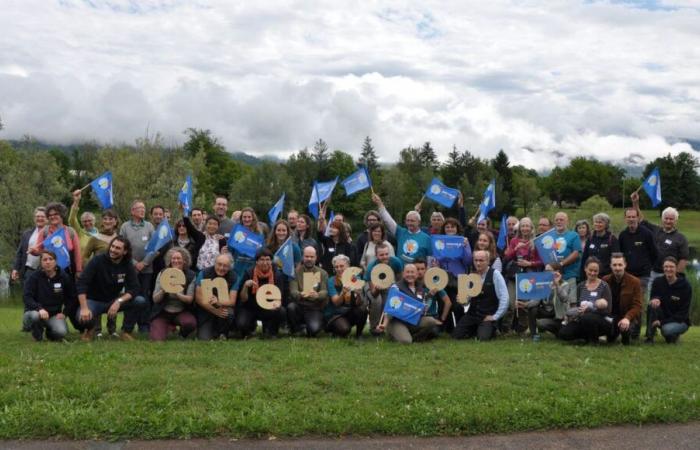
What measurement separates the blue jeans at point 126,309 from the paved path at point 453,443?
15.4 feet

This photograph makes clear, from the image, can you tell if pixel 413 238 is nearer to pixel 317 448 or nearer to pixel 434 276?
pixel 434 276

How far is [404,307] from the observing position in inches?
473

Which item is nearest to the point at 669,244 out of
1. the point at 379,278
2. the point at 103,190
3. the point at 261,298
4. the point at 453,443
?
the point at 379,278

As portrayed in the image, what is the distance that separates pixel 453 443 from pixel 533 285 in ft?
17.6

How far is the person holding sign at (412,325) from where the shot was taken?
12.1 metres

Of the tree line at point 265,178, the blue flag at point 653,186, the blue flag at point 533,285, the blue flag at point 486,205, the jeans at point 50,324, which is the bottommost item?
the jeans at point 50,324

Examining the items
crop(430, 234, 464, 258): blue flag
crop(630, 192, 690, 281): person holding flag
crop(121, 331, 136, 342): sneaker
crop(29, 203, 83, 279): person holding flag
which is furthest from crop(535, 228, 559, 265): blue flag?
crop(29, 203, 83, 279): person holding flag

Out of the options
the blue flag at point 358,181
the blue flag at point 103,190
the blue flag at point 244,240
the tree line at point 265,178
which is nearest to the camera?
the blue flag at point 244,240

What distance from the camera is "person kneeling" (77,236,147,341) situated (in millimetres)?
11828

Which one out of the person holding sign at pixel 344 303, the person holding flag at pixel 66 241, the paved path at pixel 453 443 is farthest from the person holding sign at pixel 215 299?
the paved path at pixel 453 443

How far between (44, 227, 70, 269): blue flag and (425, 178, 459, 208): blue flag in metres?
7.65

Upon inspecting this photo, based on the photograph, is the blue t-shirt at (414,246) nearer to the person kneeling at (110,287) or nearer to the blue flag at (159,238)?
the blue flag at (159,238)

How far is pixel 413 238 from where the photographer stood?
44.4 ft

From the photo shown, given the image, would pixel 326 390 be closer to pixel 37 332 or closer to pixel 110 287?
pixel 110 287
